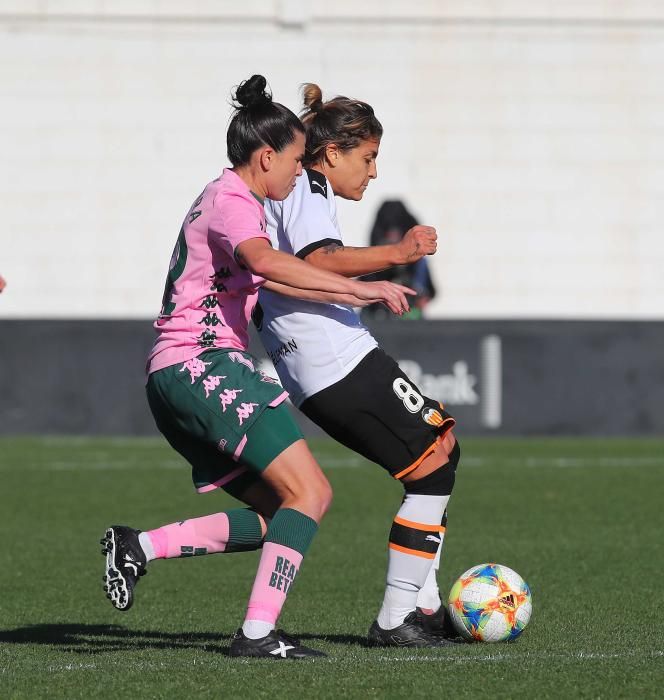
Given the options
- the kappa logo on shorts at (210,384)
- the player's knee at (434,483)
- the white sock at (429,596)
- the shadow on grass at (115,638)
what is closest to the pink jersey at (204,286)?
the kappa logo on shorts at (210,384)

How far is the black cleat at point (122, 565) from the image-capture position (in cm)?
512

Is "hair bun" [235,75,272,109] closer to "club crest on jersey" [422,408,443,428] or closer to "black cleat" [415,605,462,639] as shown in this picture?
"club crest on jersey" [422,408,443,428]

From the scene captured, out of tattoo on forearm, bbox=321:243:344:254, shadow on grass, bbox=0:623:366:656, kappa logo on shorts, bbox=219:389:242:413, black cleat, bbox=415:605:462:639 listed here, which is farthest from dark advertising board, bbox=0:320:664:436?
kappa logo on shorts, bbox=219:389:242:413

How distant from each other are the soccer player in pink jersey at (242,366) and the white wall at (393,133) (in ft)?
53.8

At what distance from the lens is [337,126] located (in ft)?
18.3

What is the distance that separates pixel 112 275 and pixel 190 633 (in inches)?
647

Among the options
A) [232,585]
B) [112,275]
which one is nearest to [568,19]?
[112,275]

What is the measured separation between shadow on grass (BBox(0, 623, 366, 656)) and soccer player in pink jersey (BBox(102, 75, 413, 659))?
1.32 feet

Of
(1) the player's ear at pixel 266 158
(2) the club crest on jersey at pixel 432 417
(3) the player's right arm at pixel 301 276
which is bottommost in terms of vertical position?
(2) the club crest on jersey at pixel 432 417

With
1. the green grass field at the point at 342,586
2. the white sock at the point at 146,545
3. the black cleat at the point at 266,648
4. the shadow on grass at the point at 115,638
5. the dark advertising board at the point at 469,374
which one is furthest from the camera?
the dark advertising board at the point at 469,374

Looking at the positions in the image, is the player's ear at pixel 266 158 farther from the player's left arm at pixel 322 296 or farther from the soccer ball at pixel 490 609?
the soccer ball at pixel 490 609

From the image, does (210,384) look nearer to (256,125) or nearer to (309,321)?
(309,321)

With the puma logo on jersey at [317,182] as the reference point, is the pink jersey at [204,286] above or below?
below

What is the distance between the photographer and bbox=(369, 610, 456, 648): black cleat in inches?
215
